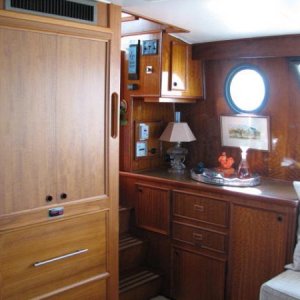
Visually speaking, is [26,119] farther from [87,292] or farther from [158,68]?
[158,68]

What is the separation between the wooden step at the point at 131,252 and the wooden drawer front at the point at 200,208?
0.42m

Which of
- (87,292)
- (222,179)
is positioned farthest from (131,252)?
(222,179)

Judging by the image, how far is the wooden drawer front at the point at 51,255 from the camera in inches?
85.0

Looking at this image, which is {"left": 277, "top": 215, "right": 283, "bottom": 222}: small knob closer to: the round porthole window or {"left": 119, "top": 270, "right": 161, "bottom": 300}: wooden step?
the round porthole window

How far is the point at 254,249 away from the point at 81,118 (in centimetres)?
146

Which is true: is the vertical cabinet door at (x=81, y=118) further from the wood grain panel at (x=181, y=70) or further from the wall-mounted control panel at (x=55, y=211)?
the wood grain panel at (x=181, y=70)

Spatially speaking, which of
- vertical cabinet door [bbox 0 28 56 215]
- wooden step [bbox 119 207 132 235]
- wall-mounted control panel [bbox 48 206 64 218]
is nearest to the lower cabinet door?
wooden step [bbox 119 207 132 235]

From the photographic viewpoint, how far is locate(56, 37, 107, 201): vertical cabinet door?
2279 millimetres

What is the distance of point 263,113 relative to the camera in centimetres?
329

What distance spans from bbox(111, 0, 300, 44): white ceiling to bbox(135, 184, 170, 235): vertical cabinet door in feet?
4.15

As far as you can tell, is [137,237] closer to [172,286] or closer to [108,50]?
[172,286]

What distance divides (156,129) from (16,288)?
75.0 inches

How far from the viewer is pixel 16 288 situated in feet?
7.19

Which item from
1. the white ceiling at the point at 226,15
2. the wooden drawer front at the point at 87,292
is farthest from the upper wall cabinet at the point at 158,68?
the wooden drawer front at the point at 87,292
